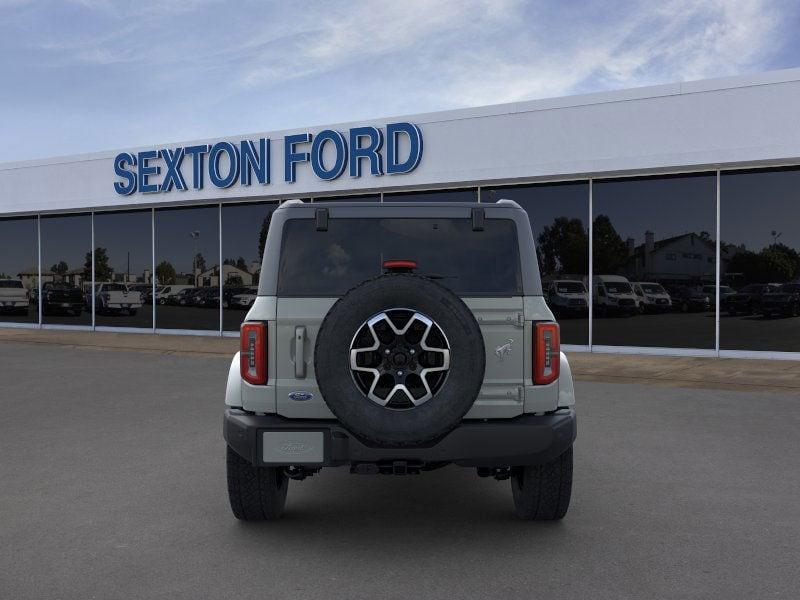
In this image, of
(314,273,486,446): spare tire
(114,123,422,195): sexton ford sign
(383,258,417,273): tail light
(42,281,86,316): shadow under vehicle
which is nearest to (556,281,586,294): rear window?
(114,123,422,195): sexton ford sign

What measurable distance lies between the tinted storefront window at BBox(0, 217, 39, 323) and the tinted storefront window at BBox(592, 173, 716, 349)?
17344 millimetres

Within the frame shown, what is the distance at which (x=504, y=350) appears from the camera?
4102 millimetres

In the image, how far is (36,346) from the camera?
56.1 feet

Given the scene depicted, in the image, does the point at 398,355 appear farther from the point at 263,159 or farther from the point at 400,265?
the point at 263,159

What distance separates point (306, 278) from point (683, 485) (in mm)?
3090

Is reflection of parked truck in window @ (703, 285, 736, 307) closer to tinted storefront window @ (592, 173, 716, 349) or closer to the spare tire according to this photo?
tinted storefront window @ (592, 173, 716, 349)

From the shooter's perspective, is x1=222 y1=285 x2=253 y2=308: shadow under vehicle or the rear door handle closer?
the rear door handle

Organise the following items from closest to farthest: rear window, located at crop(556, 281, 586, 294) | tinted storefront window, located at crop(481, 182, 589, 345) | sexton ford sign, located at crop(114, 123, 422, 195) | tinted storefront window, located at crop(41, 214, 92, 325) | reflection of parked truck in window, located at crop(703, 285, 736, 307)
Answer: reflection of parked truck in window, located at crop(703, 285, 736, 307), tinted storefront window, located at crop(481, 182, 589, 345), rear window, located at crop(556, 281, 586, 294), sexton ford sign, located at crop(114, 123, 422, 195), tinted storefront window, located at crop(41, 214, 92, 325)

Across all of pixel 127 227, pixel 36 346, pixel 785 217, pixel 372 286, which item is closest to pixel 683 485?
pixel 372 286

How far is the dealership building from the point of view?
13734mm

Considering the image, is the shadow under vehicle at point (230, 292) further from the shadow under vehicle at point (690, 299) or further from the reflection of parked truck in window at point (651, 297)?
the shadow under vehicle at point (690, 299)

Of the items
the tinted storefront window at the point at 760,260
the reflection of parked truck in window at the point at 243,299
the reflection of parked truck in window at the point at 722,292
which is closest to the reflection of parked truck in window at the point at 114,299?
the reflection of parked truck in window at the point at 243,299

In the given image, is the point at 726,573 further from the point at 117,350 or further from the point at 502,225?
the point at 117,350

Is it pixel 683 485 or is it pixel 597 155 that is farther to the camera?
pixel 597 155
